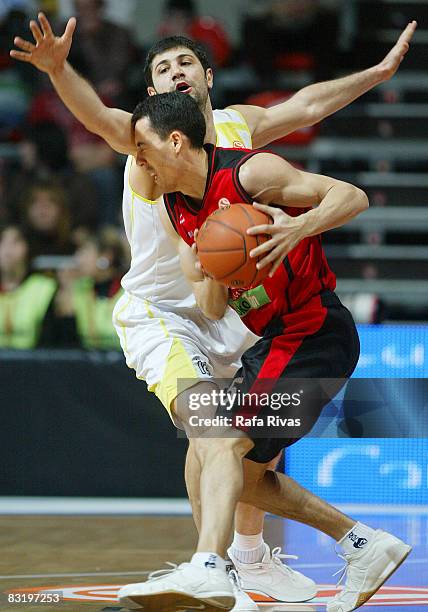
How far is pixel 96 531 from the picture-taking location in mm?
6242

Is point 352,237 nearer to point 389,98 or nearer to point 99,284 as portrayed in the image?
point 389,98

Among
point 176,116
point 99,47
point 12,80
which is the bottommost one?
point 176,116

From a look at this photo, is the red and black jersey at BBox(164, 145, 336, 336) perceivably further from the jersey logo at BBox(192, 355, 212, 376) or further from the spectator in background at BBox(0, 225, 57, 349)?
the spectator in background at BBox(0, 225, 57, 349)

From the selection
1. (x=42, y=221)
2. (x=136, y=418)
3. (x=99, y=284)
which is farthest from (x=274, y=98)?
(x=136, y=418)

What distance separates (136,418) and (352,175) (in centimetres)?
454

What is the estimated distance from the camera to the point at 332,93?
5336 millimetres

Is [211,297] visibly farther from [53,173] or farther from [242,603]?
[53,173]

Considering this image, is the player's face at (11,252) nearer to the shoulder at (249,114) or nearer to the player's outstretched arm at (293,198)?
the shoulder at (249,114)

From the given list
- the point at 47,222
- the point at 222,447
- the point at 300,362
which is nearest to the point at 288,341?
the point at 300,362

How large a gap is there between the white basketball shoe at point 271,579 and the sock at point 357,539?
33 cm

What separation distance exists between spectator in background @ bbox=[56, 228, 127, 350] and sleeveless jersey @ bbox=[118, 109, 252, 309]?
272 cm

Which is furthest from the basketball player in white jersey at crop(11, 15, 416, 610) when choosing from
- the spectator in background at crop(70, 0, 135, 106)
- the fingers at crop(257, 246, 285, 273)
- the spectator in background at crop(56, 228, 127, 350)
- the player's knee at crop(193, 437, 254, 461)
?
the spectator in background at crop(70, 0, 135, 106)

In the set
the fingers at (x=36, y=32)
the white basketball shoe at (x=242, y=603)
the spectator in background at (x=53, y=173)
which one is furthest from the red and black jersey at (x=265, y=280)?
the spectator in background at (x=53, y=173)

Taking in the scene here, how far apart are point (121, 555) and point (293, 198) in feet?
7.62
